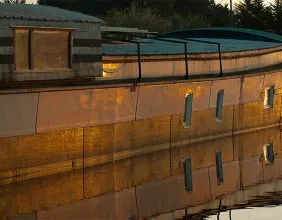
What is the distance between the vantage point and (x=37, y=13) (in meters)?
18.6

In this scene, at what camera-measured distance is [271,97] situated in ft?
98.0

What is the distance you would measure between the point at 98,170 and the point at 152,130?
3.07 meters

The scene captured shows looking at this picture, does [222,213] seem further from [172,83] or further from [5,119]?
[172,83]

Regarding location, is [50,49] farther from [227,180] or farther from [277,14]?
[277,14]

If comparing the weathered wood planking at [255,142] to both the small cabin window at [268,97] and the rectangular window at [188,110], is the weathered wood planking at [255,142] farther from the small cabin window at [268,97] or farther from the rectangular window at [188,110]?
the rectangular window at [188,110]

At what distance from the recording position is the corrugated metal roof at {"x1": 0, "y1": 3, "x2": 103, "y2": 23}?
17.9 meters

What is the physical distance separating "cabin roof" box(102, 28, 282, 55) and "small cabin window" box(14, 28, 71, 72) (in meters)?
2.65

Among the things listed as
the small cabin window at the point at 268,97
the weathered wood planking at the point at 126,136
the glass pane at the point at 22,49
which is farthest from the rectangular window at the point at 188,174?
the small cabin window at the point at 268,97

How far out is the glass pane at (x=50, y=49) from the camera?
18500mm

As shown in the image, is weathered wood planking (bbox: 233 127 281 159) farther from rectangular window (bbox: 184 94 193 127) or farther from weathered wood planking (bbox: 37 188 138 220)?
weathered wood planking (bbox: 37 188 138 220)

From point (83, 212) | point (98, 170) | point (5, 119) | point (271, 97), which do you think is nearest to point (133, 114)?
point (98, 170)

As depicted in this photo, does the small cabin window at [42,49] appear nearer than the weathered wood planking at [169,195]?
No

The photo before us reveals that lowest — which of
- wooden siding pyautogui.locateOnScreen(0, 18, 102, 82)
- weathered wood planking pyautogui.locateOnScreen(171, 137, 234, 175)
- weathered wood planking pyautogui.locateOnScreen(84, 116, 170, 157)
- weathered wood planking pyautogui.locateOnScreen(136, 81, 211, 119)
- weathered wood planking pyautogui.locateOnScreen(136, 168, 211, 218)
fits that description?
weathered wood planking pyautogui.locateOnScreen(171, 137, 234, 175)

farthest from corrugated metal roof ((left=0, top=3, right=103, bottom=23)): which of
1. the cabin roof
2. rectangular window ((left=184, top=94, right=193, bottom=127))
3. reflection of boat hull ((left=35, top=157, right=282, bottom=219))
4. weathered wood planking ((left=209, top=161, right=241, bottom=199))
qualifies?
rectangular window ((left=184, top=94, right=193, bottom=127))
